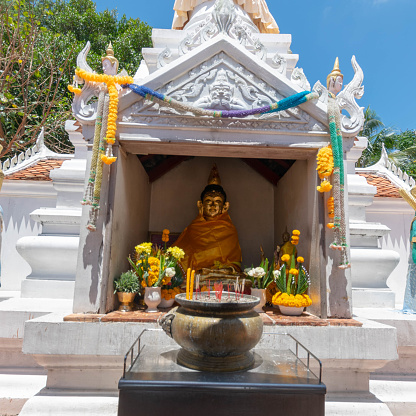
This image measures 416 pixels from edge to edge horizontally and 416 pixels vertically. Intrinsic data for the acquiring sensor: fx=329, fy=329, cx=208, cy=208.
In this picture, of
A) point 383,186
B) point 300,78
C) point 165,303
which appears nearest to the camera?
point 165,303

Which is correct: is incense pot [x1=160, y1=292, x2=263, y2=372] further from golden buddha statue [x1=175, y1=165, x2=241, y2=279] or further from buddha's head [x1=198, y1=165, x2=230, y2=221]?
buddha's head [x1=198, y1=165, x2=230, y2=221]

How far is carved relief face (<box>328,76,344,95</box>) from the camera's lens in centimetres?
458

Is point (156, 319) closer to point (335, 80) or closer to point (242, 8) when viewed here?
point (335, 80)

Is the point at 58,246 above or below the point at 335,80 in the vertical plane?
below

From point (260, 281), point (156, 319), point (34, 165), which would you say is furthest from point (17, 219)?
point (260, 281)

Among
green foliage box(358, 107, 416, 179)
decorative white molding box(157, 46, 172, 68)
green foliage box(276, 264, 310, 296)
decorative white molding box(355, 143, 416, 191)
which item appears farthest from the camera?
green foliage box(358, 107, 416, 179)

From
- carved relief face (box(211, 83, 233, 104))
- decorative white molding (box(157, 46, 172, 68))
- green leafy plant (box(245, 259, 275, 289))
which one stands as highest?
decorative white molding (box(157, 46, 172, 68))

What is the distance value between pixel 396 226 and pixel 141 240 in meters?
5.60

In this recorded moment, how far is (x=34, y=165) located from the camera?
7.82 meters

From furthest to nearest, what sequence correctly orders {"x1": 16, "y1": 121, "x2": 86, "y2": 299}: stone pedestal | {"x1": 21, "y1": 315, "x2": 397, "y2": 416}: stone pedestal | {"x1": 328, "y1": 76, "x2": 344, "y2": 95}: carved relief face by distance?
{"x1": 16, "y1": 121, "x2": 86, "y2": 299}: stone pedestal < {"x1": 328, "y1": 76, "x2": 344, "y2": 95}: carved relief face < {"x1": 21, "y1": 315, "x2": 397, "y2": 416}: stone pedestal

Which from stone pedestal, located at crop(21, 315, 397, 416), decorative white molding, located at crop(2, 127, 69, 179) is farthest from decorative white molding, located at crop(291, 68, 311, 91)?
decorative white molding, located at crop(2, 127, 69, 179)

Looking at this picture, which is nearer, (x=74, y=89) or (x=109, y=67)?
(x=74, y=89)

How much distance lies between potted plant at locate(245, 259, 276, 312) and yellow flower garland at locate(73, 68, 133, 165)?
242 centimetres

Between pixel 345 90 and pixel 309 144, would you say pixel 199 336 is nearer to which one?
pixel 309 144
